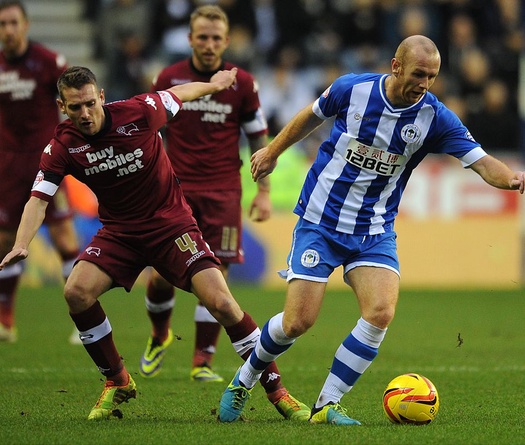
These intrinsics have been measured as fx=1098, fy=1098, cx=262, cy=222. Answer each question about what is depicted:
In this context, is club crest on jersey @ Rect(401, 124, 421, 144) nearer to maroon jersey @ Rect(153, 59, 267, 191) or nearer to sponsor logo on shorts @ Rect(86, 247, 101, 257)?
sponsor logo on shorts @ Rect(86, 247, 101, 257)

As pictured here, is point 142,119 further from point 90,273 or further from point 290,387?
point 290,387

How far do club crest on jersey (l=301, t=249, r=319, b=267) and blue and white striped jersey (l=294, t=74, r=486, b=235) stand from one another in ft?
0.67

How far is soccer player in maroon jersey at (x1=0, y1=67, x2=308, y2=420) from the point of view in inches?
252

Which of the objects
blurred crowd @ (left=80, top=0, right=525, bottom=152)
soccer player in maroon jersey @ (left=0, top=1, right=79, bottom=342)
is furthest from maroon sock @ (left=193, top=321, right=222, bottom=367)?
blurred crowd @ (left=80, top=0, right=525, bottom=152)

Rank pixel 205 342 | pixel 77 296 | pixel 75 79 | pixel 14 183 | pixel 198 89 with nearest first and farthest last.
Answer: pixel 75 79 < pixel 77 296 < pixel 198 89 < pixel 205 342 < pixel 14 183

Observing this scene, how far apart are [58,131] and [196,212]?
7.20 ft

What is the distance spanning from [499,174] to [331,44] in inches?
511

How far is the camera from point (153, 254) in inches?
263

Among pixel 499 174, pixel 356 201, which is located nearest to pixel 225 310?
pixel 356 201

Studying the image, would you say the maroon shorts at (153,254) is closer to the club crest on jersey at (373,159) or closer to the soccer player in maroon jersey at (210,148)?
the club crest on jersey at (373,159)

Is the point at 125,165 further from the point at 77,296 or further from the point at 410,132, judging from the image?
the point at 410,132

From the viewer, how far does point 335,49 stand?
18.9 meters

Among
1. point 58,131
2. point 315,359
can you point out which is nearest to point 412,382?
point 58,131

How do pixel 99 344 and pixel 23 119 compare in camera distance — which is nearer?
pixel 99 344
